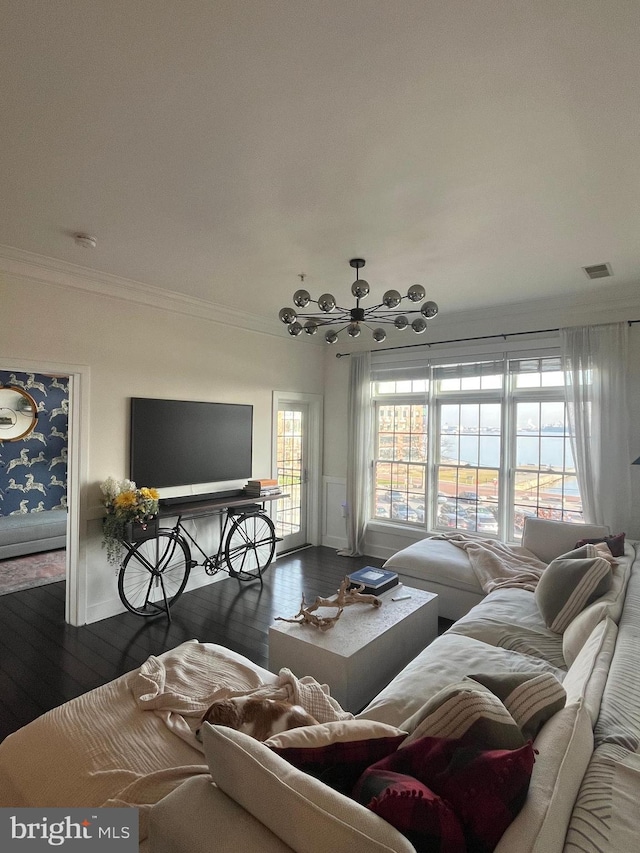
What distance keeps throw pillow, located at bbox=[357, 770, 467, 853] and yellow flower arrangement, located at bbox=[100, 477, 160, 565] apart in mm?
3213

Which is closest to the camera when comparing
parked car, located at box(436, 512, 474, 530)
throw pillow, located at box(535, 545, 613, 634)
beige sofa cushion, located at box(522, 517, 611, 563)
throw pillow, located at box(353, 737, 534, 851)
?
throw pillow, located at box(353, 737, 534, 851)

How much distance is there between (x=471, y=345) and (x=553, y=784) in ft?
15.3

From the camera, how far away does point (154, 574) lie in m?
4.19

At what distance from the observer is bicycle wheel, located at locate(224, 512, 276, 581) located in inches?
196

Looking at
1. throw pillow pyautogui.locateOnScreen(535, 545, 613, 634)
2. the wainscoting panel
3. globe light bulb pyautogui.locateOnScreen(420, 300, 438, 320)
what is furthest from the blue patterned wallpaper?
throw pillow pyautogui.locateOnScreen(535, 545, 613, 634)

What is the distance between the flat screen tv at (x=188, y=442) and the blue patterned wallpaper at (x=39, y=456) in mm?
2907

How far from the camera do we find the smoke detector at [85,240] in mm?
3078

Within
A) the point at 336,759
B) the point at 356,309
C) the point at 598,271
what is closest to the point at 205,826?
the point at 336,759

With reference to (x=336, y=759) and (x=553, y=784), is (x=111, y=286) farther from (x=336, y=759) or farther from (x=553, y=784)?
(x=553, y=784)

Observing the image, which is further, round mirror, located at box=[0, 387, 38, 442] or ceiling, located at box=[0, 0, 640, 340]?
round mirror, located at box=[0, 387, 38, 442]

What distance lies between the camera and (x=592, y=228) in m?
2.98

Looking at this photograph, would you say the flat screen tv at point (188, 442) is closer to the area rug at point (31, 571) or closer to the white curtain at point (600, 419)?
the area rug at point (31, 571)

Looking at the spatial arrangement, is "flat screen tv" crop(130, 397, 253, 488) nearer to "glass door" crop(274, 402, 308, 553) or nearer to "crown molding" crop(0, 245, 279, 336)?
"glass door" crop(274, 402, 308, 553)

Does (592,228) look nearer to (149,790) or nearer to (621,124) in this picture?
(621,124)
